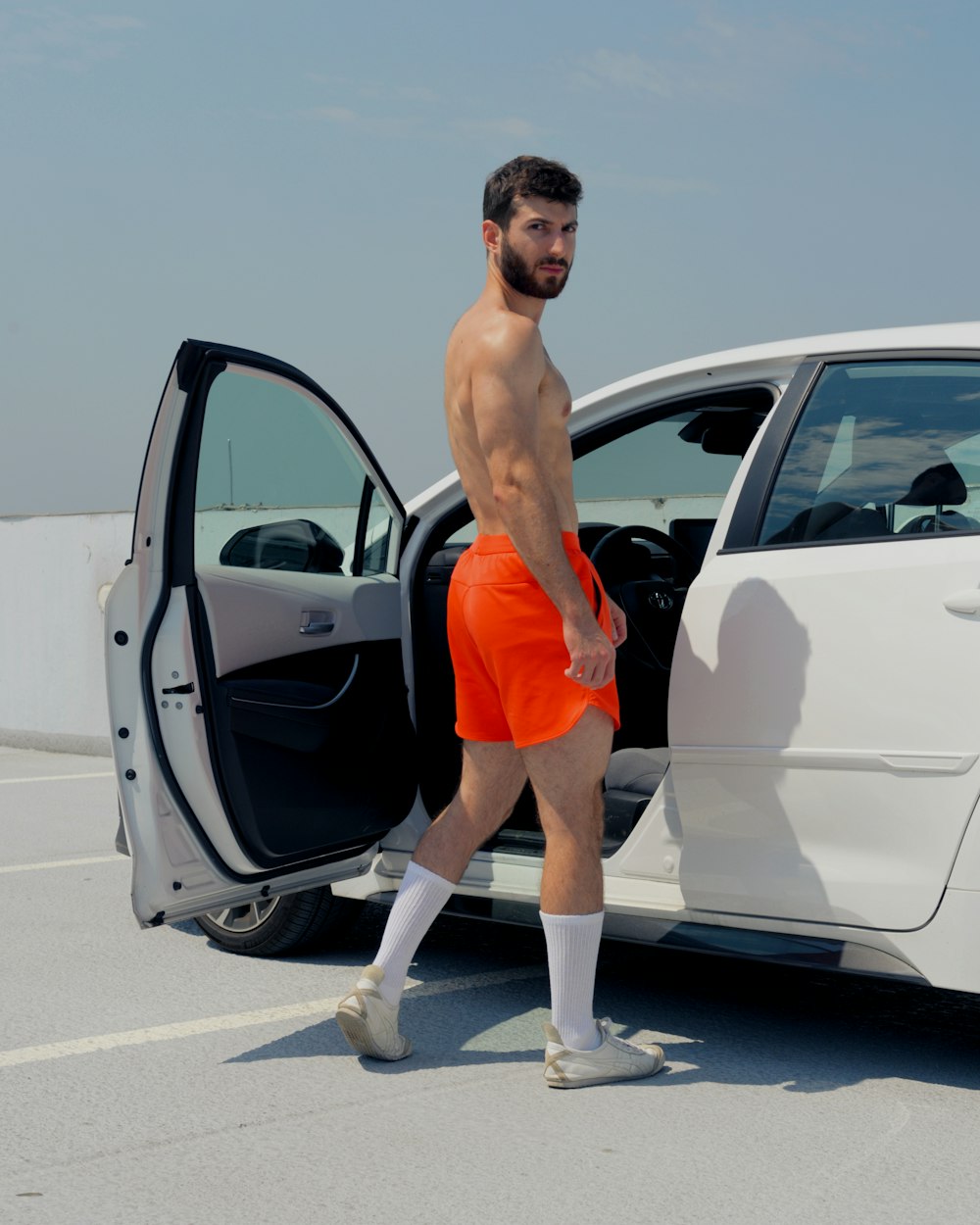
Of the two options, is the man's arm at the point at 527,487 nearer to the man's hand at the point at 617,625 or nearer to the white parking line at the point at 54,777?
the man's hand at the point at 617,625

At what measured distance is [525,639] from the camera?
10.9 ft

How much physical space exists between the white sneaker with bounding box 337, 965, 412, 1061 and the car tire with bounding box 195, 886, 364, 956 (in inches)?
35.2

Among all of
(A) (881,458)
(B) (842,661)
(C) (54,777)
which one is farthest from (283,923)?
(C) (54,777)

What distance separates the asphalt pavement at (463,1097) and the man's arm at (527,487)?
0.97m

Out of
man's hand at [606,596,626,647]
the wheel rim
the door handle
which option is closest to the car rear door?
the door handle

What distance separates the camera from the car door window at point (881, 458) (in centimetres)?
329

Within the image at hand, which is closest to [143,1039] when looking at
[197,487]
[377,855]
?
[377,855]

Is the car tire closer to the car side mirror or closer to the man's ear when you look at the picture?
the car side mirror

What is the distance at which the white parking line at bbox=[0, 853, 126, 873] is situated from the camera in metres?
5.99

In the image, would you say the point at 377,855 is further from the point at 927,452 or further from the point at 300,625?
the point at 927,452

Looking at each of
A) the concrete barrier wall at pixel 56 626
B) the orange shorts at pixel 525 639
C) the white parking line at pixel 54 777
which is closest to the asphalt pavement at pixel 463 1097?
the orange shorts at pixel 525 639

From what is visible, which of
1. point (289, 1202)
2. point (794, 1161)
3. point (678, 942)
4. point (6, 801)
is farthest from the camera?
point (6, 801)

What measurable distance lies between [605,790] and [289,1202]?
5.88 feet

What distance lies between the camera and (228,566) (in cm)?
382
